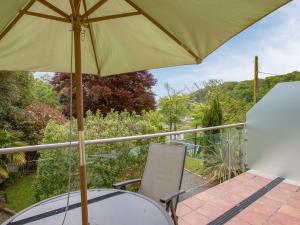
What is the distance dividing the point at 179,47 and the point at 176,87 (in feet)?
37.1

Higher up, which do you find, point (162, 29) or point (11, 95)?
point (162, 29)

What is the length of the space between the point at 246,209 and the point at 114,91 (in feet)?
24.3

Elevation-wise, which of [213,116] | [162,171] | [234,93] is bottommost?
[162,171]

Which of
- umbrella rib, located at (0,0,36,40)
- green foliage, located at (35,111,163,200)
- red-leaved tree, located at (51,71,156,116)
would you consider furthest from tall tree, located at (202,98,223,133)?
umbrella rib, located at (0,0,36,40)

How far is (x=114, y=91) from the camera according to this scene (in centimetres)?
992

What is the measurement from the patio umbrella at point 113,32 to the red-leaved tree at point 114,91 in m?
7.34

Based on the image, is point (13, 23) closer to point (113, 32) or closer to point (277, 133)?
point (113, 32)

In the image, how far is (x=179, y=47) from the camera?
6.76ft

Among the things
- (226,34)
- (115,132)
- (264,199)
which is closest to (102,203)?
(226,34)

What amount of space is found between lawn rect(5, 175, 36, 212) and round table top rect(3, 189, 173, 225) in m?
0.92

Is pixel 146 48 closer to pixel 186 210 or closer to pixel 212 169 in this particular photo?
pixel 186 210

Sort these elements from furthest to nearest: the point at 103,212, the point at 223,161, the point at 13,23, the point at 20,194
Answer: the point at 223,161, the point at 20,194, the point at 103,212, the point at 13,23

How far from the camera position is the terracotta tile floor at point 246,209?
3.13m

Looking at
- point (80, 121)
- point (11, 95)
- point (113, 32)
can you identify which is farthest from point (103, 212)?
point (11, 95)
